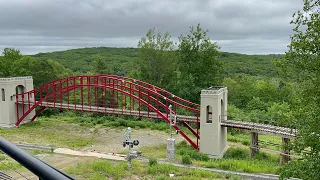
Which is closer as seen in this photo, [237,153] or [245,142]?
[237,153]

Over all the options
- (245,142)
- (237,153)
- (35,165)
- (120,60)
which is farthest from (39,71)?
(120,60)

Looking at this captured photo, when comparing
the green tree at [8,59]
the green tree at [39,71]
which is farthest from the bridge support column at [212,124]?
the green tree at [8,59]

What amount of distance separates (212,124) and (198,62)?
18670 millimetres

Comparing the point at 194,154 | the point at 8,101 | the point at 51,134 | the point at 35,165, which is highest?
the point at 35,165

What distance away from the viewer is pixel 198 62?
40.9m

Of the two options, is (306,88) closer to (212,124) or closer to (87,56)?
(212,124)

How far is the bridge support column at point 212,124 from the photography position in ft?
75.8

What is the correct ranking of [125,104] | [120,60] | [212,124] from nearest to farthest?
[212,124] < [125,104] < [120,60]

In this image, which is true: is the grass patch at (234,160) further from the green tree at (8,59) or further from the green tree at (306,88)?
the green tree at (8,59)

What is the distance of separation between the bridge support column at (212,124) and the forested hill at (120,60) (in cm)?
5057

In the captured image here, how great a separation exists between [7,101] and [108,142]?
1365 cm

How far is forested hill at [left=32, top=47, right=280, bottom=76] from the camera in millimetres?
95938

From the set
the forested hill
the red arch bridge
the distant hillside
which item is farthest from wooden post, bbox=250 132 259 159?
the distant hillside

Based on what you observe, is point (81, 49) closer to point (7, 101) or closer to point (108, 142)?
point (7, 101)
